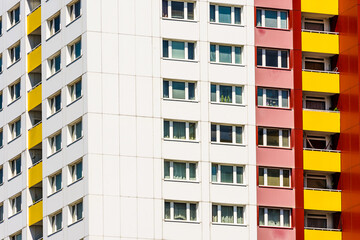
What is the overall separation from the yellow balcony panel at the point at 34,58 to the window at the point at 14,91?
287 centimetres

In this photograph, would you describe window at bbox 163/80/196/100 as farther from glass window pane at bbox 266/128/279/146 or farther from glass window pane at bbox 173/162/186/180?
glass window pane at bbox 266/128/279/146

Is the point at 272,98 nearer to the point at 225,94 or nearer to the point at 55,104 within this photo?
the point at 225,94

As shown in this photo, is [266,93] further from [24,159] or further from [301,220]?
[24,159]

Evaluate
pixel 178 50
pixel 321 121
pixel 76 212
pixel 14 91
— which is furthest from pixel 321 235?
pixel 14 91

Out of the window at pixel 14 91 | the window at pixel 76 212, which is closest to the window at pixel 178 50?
the window at pixel 76 212

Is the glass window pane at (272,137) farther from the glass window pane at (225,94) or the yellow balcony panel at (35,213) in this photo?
the yellow balcony panel at (35,213)

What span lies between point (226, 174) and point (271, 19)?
12305 millimetres

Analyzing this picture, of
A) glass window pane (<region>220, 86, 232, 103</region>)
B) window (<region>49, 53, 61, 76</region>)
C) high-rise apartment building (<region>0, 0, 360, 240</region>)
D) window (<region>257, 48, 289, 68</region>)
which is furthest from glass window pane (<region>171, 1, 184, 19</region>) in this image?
window (<region>49, 53, 61, 76</region>)

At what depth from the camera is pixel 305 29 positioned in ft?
401

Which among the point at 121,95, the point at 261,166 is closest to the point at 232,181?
the point at 261,166

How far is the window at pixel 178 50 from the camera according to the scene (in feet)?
383

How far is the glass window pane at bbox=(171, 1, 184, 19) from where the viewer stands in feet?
386

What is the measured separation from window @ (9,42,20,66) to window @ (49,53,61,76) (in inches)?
276

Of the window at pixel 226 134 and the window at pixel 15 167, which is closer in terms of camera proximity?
the window at pixel 226 134
